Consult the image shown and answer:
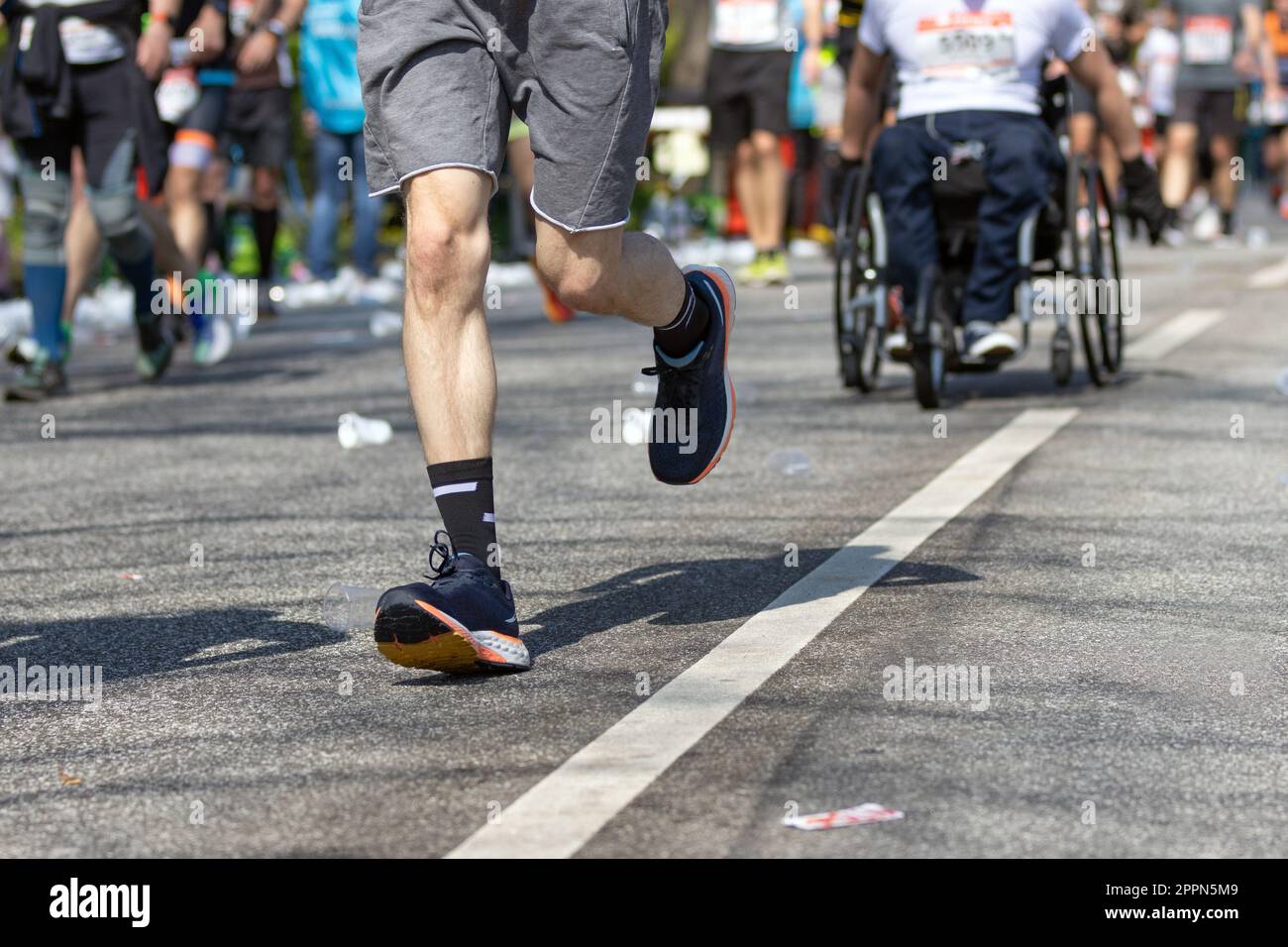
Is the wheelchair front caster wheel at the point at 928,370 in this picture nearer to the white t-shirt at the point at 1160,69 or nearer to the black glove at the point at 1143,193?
the black glove at the point at 1143,193

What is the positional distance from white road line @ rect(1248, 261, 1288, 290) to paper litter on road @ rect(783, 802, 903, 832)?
35.0 feet

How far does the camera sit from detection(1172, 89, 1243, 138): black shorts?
19516mm

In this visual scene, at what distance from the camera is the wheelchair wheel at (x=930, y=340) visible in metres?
7.58

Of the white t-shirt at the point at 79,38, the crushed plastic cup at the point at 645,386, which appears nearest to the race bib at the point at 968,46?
the crushed plastic cup at the point at 645,386

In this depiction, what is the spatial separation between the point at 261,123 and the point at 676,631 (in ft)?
32.2

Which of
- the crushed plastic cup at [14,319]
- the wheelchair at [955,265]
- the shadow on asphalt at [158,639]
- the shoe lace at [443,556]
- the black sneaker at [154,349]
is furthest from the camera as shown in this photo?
the crushed plastic cup at [14,319]

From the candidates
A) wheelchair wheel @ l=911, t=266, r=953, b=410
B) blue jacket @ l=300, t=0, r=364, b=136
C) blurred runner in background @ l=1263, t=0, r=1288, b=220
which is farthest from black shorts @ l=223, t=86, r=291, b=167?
blurred runner in background @ l=1263, t=0, r=1288, b=220

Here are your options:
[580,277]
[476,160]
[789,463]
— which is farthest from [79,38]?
[476,160]

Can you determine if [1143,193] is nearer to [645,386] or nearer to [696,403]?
[645,386]

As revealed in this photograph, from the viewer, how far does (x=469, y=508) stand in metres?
4.20

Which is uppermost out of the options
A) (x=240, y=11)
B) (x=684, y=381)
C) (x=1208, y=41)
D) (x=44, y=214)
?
(x=240, y=11)

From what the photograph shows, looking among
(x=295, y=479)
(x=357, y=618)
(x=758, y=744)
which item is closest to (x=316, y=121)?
(x=295, y=479)

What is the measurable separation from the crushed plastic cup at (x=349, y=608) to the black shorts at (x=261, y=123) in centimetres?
920
